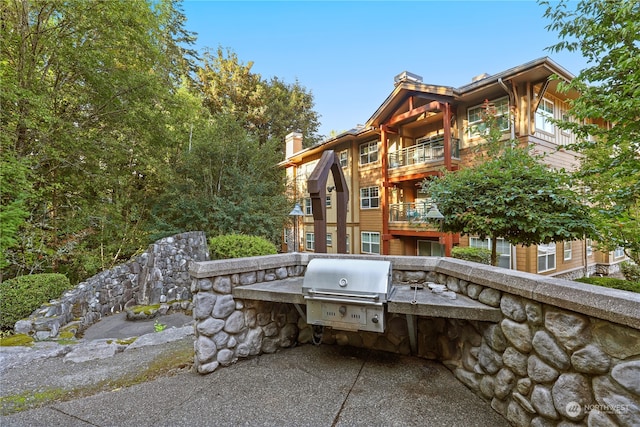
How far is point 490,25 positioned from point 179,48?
17731 mm

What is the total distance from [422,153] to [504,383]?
1005 centimetres

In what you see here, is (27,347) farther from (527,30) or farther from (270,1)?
(527,30)

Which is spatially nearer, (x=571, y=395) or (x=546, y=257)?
(x=571, y=395)

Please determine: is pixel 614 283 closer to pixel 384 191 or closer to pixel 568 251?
pixel 568 251

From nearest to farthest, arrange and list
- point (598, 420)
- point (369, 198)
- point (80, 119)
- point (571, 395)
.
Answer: point (598, 420)
point (571, 395)
point (80, 119)
point (369, 198)

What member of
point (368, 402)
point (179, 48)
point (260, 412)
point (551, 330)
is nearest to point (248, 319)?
point (260, 412)

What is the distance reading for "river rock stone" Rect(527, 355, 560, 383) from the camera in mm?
1706

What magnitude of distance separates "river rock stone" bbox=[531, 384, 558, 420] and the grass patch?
10.5ft

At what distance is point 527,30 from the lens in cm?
591

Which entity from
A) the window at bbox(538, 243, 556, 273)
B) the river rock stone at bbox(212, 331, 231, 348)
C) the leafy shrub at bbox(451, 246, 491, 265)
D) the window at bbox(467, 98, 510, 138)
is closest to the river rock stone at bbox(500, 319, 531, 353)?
the river rock stone at bbox(212, 331, 231, 348)

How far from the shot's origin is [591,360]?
149 cm

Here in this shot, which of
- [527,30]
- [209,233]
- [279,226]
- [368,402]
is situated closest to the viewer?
[368,402]

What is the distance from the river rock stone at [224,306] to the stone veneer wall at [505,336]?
0.01m

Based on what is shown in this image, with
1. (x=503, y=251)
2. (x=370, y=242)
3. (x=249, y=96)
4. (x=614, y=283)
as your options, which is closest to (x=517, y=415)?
(x=614, y=283)
